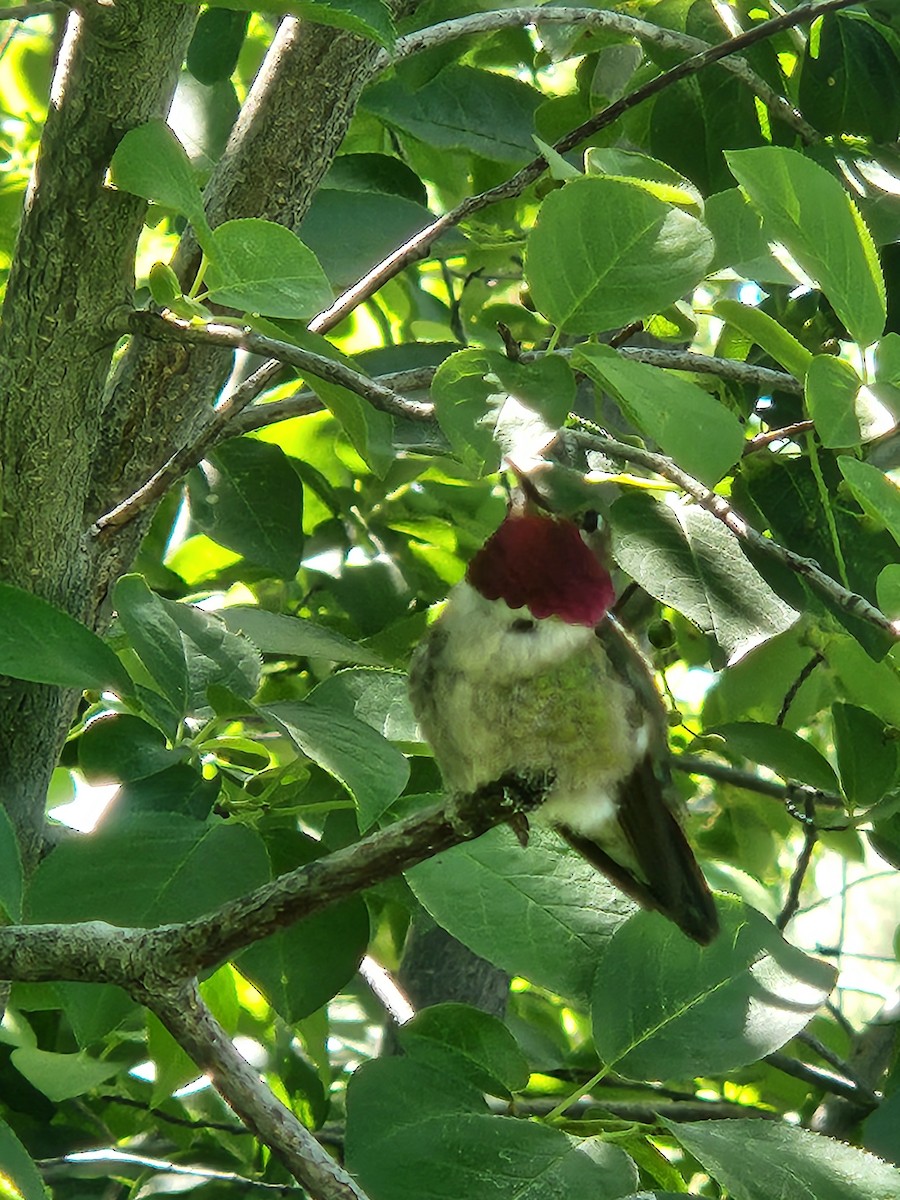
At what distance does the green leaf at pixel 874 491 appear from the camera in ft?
3.41

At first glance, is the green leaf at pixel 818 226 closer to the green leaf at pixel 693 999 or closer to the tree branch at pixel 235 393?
the tree branch at pixel 235 393

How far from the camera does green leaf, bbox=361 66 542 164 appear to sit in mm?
1809

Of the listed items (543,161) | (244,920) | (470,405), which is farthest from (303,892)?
(543,161)

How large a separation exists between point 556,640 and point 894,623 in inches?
10.6

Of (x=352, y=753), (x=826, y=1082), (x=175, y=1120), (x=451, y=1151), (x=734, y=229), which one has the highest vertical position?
(x=734, y=229)

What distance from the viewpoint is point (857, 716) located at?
156 centimetres

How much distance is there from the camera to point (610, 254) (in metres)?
1.06

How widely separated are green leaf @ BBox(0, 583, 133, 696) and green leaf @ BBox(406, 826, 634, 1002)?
1.14 feet

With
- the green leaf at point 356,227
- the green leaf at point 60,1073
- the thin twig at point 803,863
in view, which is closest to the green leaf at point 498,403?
the green leaf at point 356,227

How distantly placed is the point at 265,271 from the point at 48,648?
0.34m

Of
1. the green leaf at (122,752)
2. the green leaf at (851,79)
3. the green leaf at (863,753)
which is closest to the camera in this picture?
the green leaf at (122,752)

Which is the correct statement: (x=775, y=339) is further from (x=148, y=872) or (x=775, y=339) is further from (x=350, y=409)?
(x=148, y=872)

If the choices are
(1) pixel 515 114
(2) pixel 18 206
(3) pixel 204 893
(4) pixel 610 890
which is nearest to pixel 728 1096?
(4) pixel 610 890

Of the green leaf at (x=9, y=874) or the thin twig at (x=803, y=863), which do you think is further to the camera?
the thin twig at (x=803, y=863)
